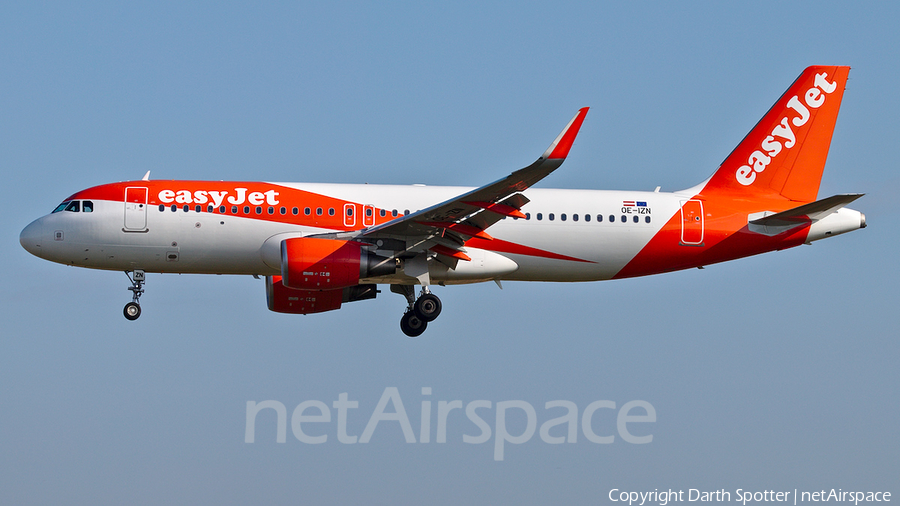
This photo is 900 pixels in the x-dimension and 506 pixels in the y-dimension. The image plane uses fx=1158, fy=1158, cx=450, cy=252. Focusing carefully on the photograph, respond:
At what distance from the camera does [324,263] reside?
3136 cm

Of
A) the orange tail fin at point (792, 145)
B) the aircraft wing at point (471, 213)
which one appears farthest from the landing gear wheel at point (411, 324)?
the orange tail fin at point (792, 145)

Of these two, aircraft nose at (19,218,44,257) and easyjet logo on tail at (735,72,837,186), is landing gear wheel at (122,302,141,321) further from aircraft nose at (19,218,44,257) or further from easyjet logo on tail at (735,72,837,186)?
easyjet logo on tail at (735,72,837,186)

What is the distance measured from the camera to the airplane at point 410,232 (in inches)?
1261

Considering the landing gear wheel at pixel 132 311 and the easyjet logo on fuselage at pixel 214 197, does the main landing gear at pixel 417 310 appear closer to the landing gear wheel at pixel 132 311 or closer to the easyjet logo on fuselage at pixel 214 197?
the easyjet logo on fuselage at pixel 214 197

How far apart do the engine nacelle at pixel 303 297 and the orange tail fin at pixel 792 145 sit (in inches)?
462

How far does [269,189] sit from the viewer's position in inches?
1316

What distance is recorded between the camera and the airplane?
32.0 m

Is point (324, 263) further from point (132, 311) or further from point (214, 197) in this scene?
point (132, 311)

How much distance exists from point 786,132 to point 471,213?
1181 centimetres

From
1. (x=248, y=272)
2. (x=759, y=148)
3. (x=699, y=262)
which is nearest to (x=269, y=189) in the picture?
(x=248, y=272)

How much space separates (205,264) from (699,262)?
48.3ft

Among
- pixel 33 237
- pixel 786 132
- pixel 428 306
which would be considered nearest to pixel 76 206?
pixel 33 237

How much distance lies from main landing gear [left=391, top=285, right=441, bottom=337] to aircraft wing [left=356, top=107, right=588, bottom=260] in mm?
1695

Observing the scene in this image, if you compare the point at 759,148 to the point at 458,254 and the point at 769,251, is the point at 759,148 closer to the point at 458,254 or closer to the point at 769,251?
the point at 769,251
